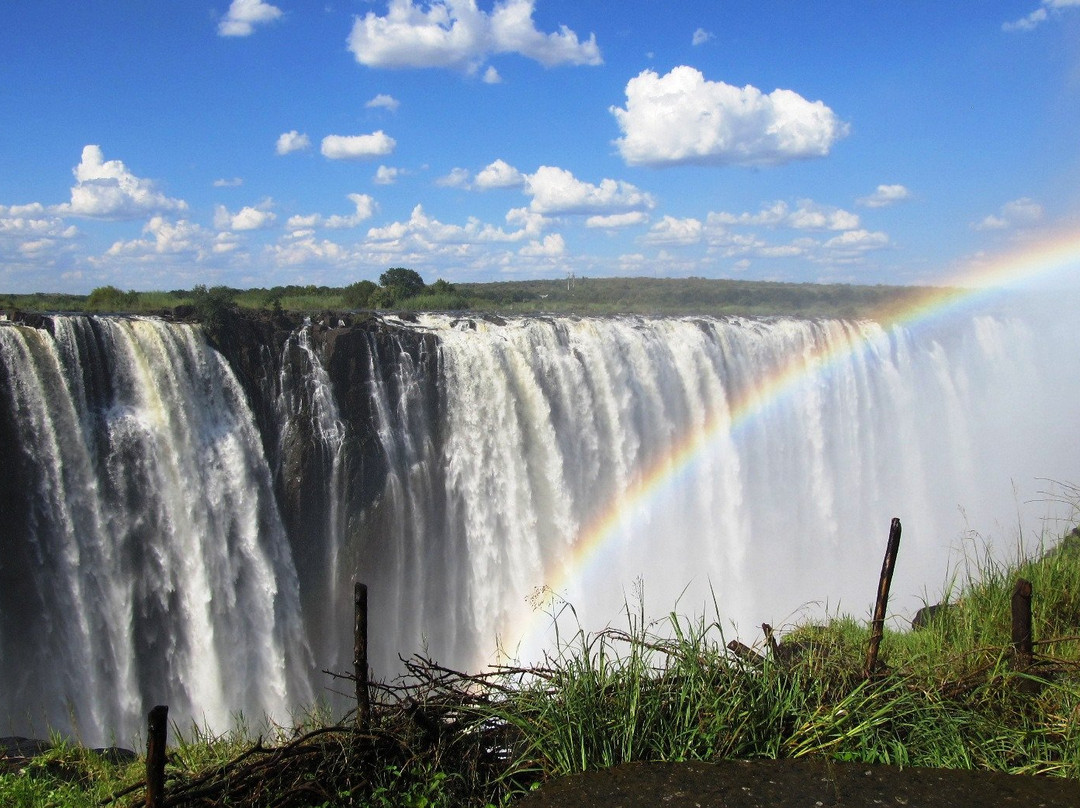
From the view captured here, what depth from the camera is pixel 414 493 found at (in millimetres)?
15383

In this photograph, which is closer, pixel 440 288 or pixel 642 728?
pixel 642 728

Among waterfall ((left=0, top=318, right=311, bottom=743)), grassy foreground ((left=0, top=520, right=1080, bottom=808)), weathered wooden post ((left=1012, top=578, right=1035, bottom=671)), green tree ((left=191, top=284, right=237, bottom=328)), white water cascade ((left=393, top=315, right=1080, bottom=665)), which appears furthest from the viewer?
white water cascade ((left=393, top=315, right=1080, bottom=665))

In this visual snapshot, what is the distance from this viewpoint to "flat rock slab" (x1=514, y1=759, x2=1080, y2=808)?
274 centimetres

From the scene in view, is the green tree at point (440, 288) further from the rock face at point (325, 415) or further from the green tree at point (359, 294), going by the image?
the rock face at point (325, 415)

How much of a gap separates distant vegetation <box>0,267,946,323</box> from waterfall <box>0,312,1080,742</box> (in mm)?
2334

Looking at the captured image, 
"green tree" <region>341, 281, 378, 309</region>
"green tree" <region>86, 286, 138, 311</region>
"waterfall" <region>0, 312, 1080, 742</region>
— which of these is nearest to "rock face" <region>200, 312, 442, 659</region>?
"waterfall" <region>0, 312, 1080, 742</region>

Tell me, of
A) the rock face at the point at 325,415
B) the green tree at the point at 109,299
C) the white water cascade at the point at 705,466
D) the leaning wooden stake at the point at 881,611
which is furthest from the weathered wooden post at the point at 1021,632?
the green tree at the point at 109,299

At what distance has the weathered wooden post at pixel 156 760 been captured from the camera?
7.47 ft

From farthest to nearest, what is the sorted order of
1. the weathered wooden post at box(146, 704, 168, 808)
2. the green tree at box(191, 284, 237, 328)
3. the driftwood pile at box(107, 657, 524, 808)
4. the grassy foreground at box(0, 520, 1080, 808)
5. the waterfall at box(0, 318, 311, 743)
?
the green tree at box(191, 284, 237, 328) → the waterfall at box(0, 318, 311, 743) → the grassy foreground at box(0, 520, 1080, 808) → the driftwood pile at box(107, 657, 524, 808) → the weathered wooden post at box(146, 704, 168, 808)

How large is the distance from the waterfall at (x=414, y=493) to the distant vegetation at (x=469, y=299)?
2334mm

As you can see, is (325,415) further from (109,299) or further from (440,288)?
(440,288)

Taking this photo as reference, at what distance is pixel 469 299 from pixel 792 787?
2876 centimetres

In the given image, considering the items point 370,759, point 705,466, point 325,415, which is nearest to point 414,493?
point 325,415

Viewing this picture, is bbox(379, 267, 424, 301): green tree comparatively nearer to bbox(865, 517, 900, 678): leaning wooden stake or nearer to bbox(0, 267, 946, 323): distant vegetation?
bbox(0, 267, 946, 323): distant vegetation
